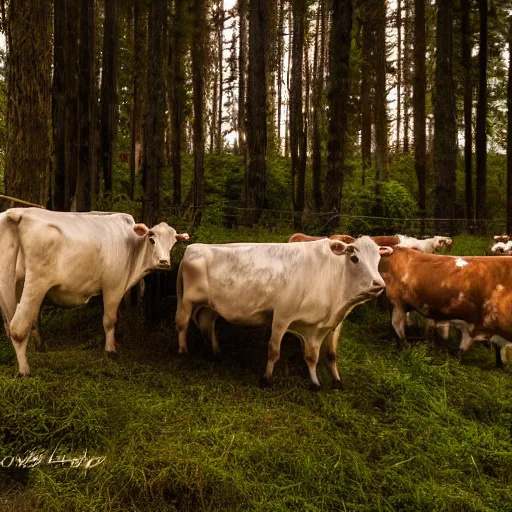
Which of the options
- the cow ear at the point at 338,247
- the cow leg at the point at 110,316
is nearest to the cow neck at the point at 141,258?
the cow leg at the point at 110,316

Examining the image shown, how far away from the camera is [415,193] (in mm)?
27922

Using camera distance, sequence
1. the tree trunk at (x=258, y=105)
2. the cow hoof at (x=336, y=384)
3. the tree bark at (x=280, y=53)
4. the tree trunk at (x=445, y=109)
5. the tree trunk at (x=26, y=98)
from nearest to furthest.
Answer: the cow hoof at (x=336, y=384) → the tree trunk at (x=26, y=98) → the tree trunk at (x=258, y=105) → the tree trunk at (x=445, y=109) → the tree bark at (x=280, y=53)

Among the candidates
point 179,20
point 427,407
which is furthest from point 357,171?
point 427,407

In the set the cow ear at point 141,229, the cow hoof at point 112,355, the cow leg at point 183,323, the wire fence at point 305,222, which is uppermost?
the wire fence at point 305,222

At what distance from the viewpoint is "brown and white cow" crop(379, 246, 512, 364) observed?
264 inches

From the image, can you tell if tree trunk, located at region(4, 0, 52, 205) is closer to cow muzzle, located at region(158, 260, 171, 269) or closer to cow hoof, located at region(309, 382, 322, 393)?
cow muzzle, located at region(158, 260, 171, 269)

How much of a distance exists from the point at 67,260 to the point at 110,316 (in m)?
0.99

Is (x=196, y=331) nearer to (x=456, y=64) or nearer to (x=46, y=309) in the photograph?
(x=46, y=309)

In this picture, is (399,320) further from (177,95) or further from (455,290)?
(177,95)

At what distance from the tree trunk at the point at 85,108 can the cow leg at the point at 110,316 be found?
542 centimetres

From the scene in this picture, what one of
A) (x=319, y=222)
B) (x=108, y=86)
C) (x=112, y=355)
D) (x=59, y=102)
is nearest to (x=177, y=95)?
(x=108, y=86)

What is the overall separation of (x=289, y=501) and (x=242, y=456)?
51 centimetres

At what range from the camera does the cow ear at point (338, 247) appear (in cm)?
547

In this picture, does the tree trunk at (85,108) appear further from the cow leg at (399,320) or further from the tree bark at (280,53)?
the tree bark at (280,53)
